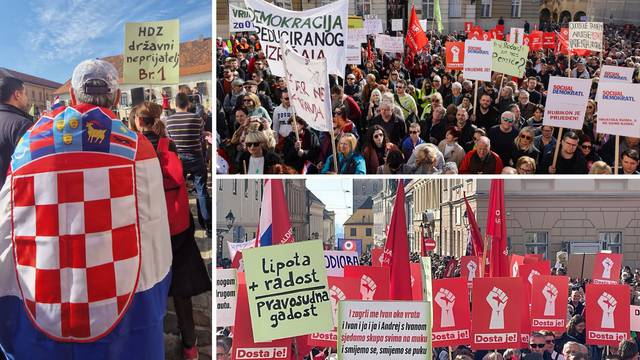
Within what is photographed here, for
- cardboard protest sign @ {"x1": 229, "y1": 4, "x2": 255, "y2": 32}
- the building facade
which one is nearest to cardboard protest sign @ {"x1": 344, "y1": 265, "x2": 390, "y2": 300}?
cardboard protest sign @ {"x1": 229, "y1": 4, "x2": 255, "y2": 32}

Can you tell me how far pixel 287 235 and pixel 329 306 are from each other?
2.97 ft

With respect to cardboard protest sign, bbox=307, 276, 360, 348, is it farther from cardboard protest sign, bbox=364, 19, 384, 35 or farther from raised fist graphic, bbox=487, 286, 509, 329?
cardboard protest sign, bbox=364, 19, 384, 35

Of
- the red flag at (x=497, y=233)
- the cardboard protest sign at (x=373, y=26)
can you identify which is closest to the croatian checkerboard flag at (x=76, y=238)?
the red flag at (x=497, y=233)

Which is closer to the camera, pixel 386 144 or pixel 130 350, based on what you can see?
pixel 130 350

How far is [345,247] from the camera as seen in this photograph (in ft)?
42.5

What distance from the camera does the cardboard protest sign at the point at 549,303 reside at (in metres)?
7.27

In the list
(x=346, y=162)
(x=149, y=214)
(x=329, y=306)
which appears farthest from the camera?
(x=346, y=162)

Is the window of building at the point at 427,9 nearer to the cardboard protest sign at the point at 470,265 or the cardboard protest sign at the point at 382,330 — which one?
the cardboard protest sign at the point at 470,265

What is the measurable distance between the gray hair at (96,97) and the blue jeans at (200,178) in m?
0.58

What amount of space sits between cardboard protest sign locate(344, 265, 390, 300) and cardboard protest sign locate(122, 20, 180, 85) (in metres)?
2.63

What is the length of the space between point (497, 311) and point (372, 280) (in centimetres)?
105

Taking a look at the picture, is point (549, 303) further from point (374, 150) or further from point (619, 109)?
point (374, 150)

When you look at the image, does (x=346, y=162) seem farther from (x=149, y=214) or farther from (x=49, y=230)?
(x=49, y=230)

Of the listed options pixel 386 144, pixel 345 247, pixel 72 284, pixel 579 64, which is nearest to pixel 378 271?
pixel 386 144
